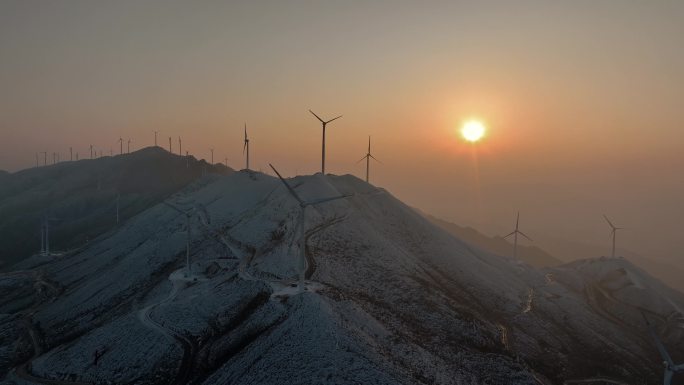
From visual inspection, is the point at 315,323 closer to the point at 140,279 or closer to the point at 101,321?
the point at 101,321

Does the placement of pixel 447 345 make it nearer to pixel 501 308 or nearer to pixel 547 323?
pixel 501 308

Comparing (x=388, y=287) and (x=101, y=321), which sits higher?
(x=388, y=287)

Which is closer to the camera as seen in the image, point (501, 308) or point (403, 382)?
point (403, 382)

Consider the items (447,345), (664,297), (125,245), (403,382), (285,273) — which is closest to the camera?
(403,382)

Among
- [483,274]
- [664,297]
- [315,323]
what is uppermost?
[315,323]

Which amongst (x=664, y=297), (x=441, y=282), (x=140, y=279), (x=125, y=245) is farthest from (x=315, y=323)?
(x=664, y=297)

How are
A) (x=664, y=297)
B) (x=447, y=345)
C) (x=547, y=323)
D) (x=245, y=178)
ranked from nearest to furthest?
(x=447, y=345) → (x=547, y=323) → (x=664, y=297) → (x=245, y=178)
